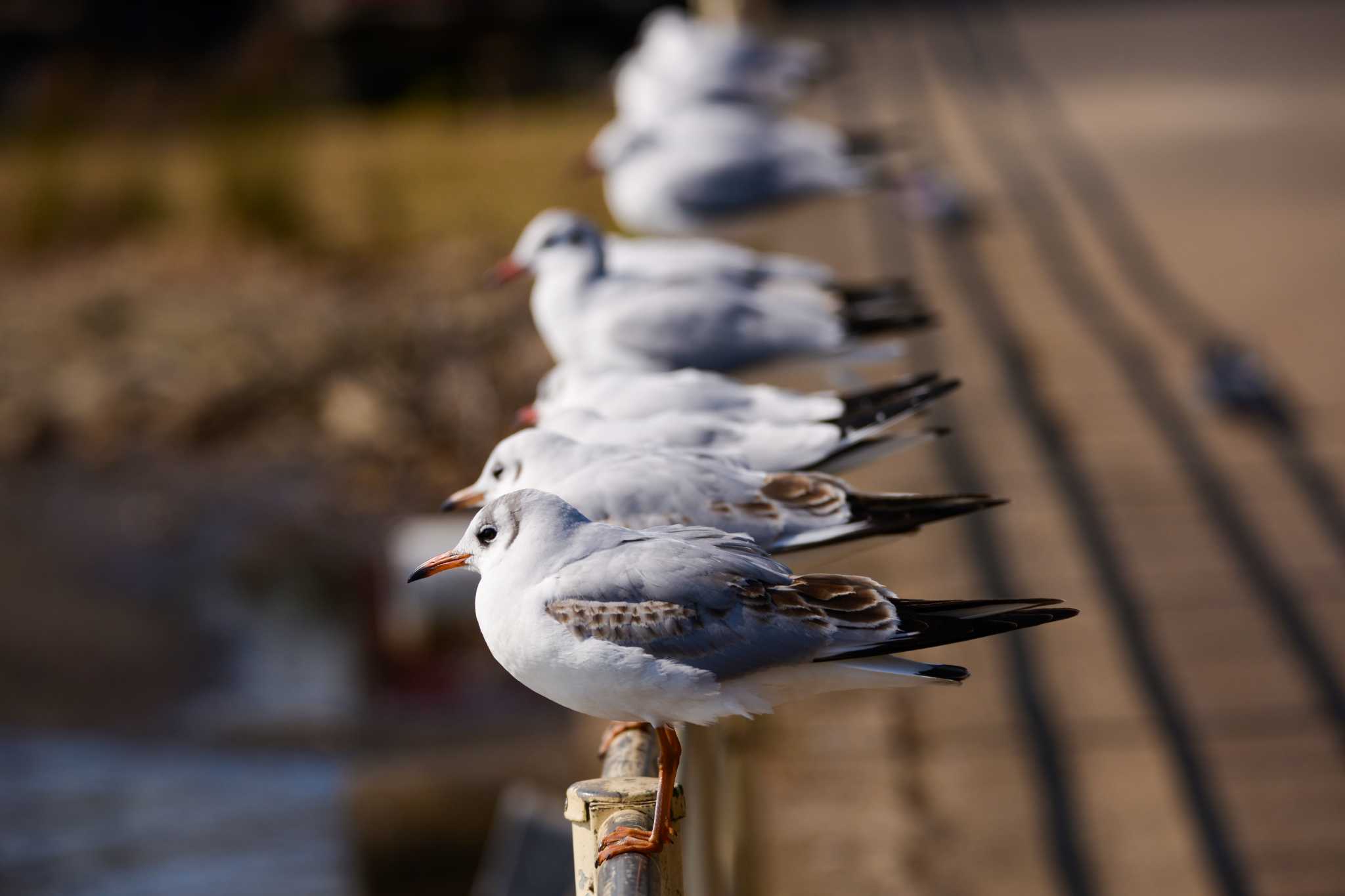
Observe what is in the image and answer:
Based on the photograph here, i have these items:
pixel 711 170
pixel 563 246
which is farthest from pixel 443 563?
pixel 711 170

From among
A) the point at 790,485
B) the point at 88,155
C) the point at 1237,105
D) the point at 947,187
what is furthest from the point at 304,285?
the point at 790,485

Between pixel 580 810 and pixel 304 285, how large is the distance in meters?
7.88

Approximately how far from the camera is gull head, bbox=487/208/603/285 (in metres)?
3.38

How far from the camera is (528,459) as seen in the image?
236 cm

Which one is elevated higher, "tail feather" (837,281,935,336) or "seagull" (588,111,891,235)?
"seagull" (588,111,891,235)

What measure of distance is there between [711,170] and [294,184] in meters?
6.18

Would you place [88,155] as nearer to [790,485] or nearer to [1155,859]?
[1155,859]

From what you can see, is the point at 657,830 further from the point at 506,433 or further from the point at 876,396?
the point at 506,433

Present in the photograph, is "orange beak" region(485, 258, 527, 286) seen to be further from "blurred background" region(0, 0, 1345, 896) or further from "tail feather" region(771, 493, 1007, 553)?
"tail feather" region(771, 493, 1007, 553)

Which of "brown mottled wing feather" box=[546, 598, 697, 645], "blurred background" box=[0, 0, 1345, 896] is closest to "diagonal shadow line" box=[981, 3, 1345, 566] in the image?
"blurred background" box=[0, 0, 1345, 896]

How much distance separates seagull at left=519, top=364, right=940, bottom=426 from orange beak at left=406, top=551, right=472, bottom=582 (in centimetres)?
61

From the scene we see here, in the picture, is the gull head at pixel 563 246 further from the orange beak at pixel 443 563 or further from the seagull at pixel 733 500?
the orange beak at pixel 443 563

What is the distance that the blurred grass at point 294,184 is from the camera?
32.4 feet

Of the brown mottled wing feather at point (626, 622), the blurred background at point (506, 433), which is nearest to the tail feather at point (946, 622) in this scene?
the brown mottled wing feather at point (626, 622)
